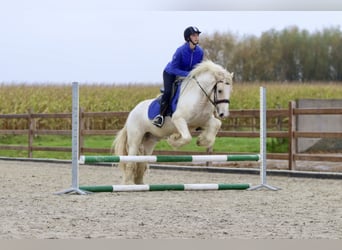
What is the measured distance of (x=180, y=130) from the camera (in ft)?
24.7

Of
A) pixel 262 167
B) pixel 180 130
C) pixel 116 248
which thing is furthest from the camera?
pixel 262 167

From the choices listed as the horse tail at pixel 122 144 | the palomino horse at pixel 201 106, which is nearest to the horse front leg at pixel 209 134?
the palomino horse at pixel 201 106

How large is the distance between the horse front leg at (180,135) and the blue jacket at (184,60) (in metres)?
0.57

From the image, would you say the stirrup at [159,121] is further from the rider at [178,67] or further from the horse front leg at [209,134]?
the horse front leg at [209,134]

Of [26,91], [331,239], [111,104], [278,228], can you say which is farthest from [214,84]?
A: [26,91]

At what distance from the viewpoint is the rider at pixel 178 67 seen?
25.5 feet

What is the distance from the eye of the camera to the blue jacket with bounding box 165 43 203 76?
306 inches

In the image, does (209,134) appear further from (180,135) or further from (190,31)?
(190,31)

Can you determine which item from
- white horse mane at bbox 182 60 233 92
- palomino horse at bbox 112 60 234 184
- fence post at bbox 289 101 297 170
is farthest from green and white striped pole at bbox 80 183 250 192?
fence post at bbox 289 101 297 170

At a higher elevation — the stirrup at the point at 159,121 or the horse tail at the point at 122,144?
the stirrup at the point at 159,121

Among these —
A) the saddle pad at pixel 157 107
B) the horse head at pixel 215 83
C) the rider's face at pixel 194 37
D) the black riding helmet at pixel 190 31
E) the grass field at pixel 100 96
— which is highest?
the grass field at pixel 100 96

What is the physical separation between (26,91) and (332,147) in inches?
588

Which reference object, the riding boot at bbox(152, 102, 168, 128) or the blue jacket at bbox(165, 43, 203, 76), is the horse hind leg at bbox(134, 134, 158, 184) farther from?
the blue jacket at bbox(165, 43, 203, 76)

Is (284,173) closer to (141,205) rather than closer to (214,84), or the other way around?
(214,84)
